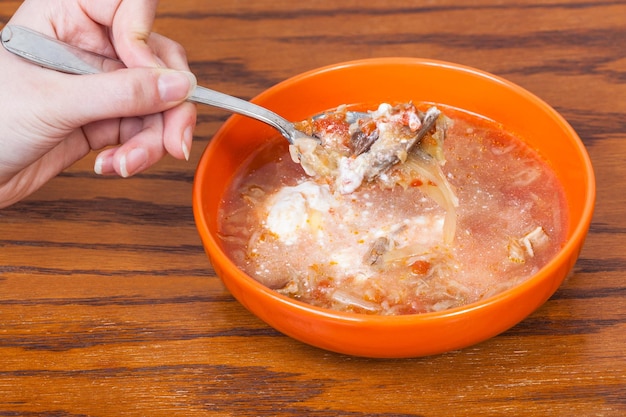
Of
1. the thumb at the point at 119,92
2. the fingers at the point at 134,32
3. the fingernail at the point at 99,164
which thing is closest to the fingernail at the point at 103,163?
the fingernail at the point at 99,164

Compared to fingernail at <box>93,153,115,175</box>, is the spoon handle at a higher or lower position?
higher

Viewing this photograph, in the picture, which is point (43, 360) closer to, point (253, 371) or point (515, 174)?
point (253, 371)

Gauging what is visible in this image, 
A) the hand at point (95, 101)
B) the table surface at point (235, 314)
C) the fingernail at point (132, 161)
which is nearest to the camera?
the table surface at point (235, 314)

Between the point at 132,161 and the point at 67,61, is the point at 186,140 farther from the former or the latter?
the point at 67,61

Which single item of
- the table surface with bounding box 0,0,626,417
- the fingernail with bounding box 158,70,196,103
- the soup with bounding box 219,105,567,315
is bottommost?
the table surface with bounding box 0,0,626,417

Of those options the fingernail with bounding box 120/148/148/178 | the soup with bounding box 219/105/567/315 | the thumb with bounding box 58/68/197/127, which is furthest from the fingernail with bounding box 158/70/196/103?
the soup with bounding box 219/105/567/315

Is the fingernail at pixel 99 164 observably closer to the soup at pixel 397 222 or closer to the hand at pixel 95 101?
the hand at pixel 95 101

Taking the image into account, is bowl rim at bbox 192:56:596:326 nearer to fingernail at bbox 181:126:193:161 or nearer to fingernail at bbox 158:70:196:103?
fingernail at bbox 181:126:193:161
